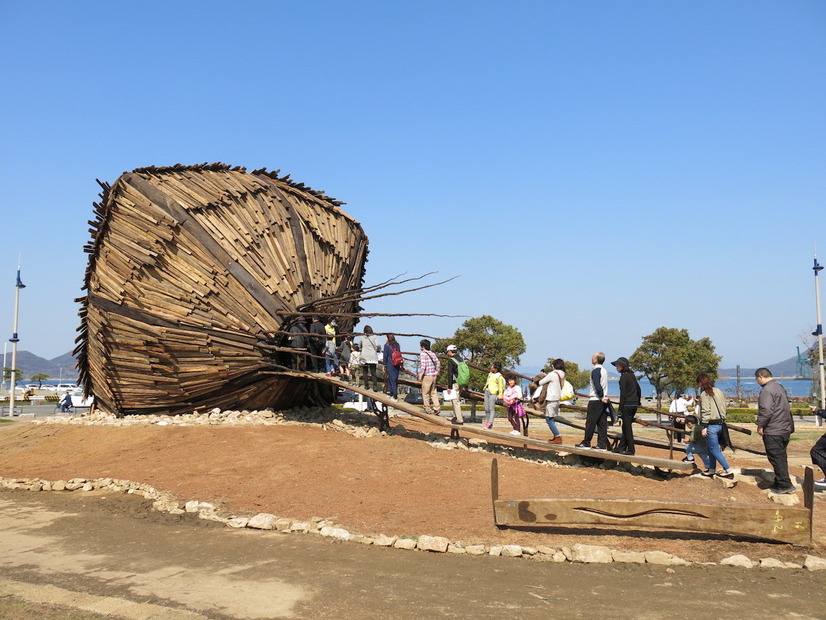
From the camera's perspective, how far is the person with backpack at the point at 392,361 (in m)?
12.8

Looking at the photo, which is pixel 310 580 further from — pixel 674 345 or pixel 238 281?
pixel 674 345

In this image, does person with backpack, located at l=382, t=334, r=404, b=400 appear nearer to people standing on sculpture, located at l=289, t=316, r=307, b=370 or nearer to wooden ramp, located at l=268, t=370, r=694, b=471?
wooden ramp, located at l=268, t=370, r=694, b=471

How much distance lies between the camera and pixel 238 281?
12.9 meters

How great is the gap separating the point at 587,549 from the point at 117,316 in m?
9.90

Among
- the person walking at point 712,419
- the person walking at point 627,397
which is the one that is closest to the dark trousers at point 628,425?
the person walking at point 627,397

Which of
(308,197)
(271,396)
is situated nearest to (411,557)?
(271,396)

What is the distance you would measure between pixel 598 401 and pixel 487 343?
75.6 feet

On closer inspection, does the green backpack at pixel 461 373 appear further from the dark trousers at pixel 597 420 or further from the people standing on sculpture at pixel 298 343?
the people standing on sculpture at pixel 298 343

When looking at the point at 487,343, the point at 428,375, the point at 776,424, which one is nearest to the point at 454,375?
the point at 428,375

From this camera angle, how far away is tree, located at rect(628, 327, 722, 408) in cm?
3178

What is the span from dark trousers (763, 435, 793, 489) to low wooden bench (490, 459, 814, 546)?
1988 millimetres

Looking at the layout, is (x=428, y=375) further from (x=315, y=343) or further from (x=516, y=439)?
(x=315, y=343)

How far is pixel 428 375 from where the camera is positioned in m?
12.4

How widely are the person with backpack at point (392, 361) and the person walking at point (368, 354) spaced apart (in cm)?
29
